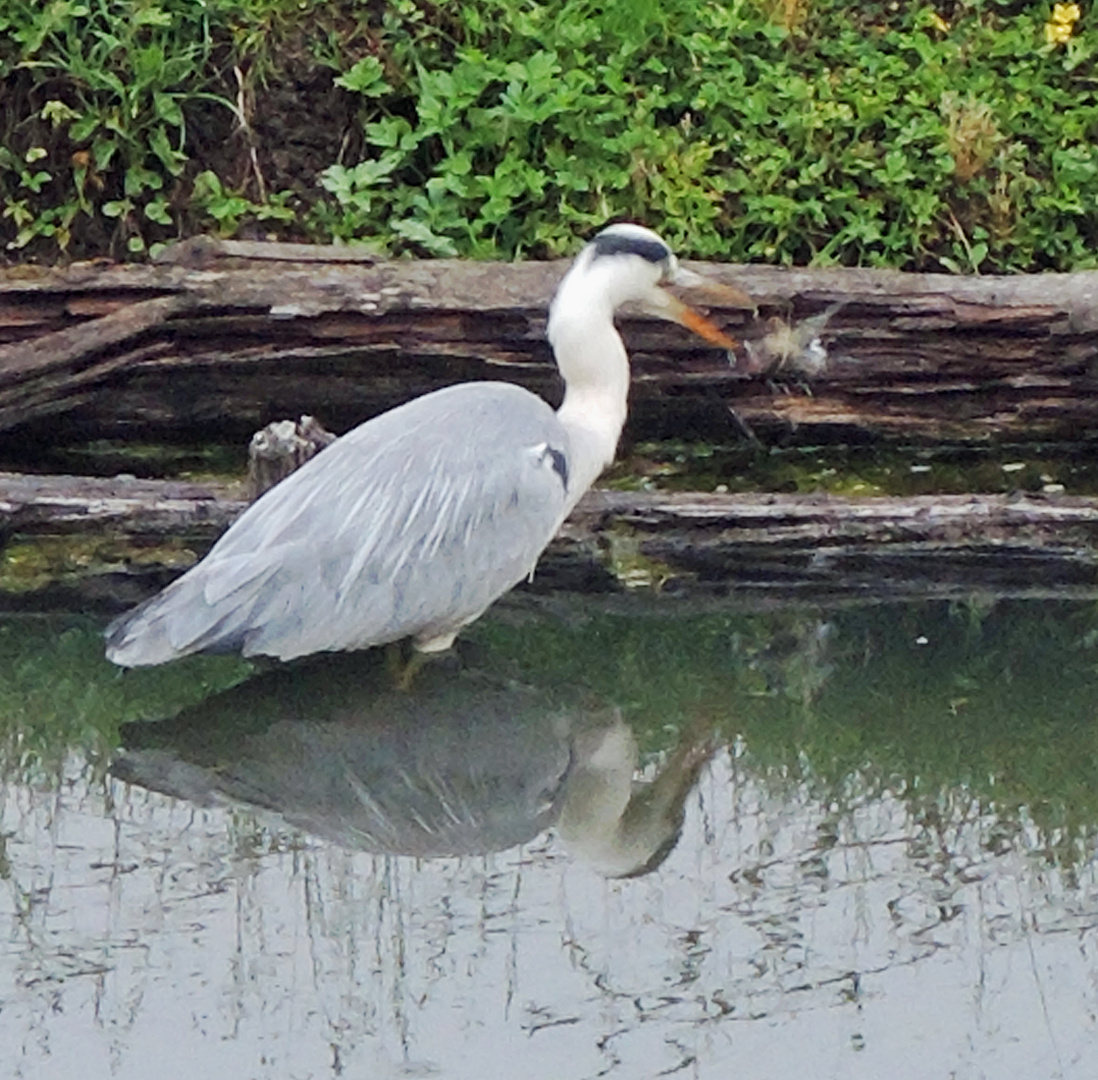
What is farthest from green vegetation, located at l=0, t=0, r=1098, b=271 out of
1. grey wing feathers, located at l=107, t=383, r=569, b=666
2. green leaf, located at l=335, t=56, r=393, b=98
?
grey wing feathers, located at l=107, t=383, r=569, b=666

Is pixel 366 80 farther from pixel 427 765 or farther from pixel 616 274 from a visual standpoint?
pixel 427 765

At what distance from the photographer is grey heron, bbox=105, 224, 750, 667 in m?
5.52

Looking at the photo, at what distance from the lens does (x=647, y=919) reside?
15.5ft

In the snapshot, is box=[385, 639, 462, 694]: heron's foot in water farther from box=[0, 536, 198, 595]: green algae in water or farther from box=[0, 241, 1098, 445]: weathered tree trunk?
box=[0, 241, 1098, 445]: weathered tree trunk

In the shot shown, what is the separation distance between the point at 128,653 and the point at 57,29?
307 centimetres

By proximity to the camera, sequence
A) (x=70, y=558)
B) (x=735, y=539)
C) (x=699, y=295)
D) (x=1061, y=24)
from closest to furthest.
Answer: (x=735, y=539)
(x=70, y=558)
(x=699, y=295)
(x=1061, y=24)

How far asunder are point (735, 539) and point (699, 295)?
75 cm

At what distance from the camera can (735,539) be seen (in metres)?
6.25

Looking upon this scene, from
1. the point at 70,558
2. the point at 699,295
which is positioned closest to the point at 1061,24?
the point at 699,295

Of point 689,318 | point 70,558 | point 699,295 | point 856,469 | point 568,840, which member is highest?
point 699,295

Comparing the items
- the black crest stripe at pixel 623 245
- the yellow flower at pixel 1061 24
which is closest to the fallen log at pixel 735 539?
the black crest stripe at pixel 623 245

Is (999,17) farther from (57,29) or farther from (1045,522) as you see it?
(57,29)

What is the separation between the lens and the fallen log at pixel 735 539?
244 inches

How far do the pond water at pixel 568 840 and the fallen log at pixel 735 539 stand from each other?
0.36ft
